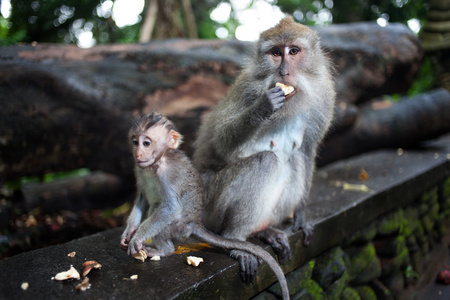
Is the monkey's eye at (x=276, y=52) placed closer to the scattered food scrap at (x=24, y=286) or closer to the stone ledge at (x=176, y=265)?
the stone ledge at (x=176, y=265)

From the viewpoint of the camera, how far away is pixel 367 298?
3312 millimetres

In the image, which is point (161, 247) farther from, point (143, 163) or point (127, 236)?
point (143, 163)

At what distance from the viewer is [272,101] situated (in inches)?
86.3

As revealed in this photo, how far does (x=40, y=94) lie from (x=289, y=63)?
104 inches

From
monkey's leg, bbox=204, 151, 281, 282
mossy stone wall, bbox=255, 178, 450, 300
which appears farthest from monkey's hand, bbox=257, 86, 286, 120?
mossy stone wall, bbox=255, 178, 450, 300

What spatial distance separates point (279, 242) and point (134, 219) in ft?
3.22

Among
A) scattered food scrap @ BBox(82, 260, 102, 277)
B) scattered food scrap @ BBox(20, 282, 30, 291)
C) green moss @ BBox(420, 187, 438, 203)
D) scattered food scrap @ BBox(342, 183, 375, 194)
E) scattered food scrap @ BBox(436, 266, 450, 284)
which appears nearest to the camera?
scattered food scrap @ BBox(20, 282, 30, 291)

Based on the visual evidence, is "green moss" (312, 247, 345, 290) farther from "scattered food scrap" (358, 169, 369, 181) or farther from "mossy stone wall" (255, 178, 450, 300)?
"scattered food scrap" (358, 169, 369, 181)

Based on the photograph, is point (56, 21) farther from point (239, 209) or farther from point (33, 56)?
point (239, 209)

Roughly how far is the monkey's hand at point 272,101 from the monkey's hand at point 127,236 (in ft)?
3.63

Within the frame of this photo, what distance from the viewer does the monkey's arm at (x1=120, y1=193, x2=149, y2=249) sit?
86.6 inches

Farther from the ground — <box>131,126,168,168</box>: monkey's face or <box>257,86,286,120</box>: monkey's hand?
<box>257,86,286,120</box>: monkey's hand

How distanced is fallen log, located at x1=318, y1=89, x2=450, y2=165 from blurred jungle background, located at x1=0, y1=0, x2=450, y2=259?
2.6 inches

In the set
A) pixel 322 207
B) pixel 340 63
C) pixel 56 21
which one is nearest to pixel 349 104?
pixel 340 63
